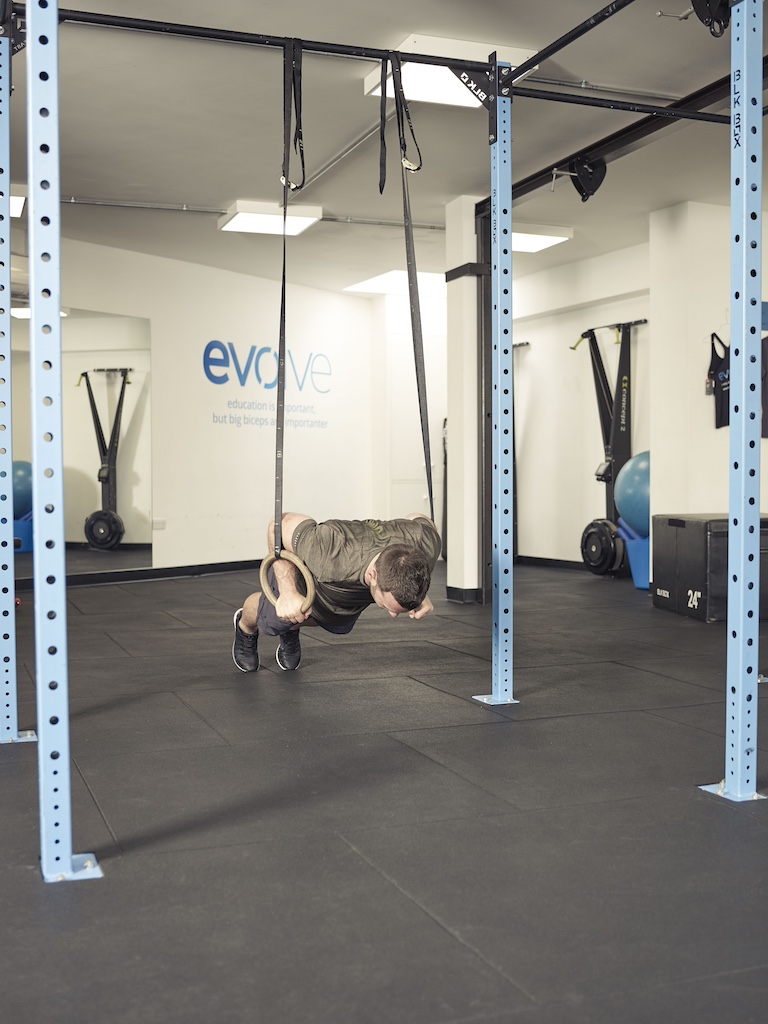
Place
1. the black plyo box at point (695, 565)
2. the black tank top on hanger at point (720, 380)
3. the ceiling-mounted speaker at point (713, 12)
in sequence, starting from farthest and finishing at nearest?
the black tank top on hanger at point (720, 380) → the black plyo box at point (695, 565) → the ceiling-mounted speaker at point (713, 12)

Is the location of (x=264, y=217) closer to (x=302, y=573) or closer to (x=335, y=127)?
(x=335, y=127)

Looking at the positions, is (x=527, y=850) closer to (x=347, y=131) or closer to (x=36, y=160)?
(x=36, y=160)

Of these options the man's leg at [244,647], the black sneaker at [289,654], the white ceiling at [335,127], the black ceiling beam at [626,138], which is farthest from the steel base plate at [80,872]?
the black ceiling beam at [626,138]

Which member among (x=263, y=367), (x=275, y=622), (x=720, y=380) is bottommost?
(x=275, y=622)

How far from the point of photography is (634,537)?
8.48m

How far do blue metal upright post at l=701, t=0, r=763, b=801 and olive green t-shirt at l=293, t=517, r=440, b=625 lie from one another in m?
1.29

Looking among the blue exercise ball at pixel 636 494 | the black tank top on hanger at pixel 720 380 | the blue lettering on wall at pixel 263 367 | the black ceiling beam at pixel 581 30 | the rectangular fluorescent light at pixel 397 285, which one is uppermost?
the rectangular fluorescent light at pixel 397 285

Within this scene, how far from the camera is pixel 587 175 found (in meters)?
6.48

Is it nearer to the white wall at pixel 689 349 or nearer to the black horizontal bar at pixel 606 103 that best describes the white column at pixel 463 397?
the white wall at pixel 689 349

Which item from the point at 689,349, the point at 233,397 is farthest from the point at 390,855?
the point at 233,397

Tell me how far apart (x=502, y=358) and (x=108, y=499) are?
627cm

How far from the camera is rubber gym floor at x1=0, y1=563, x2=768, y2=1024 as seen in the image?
1.84 metres

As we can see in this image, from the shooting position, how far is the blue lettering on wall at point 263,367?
10.1 metres

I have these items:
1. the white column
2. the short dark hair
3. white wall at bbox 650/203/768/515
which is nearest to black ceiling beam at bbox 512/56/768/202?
the white column
